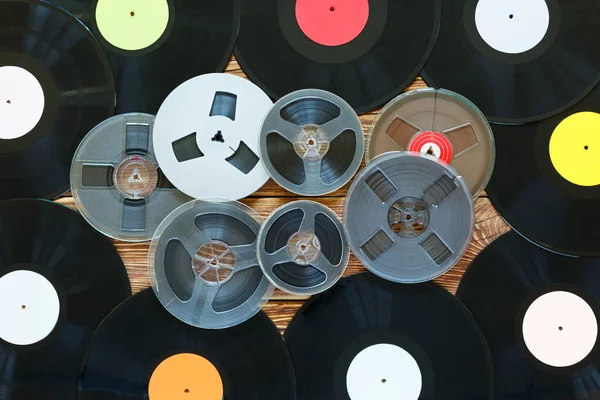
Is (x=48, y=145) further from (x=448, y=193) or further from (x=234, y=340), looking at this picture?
(x=448, y=193)

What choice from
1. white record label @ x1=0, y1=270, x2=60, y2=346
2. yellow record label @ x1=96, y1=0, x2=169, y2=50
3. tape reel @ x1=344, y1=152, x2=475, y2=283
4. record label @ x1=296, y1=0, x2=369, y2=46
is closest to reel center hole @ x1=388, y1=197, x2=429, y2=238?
tape reel @ x1=344, y1=152, x2=475, y2=283

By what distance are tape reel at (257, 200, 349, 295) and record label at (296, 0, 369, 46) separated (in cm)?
33

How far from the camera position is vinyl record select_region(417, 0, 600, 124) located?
105 centimetres

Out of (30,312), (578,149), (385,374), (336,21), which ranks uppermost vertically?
(336,21)

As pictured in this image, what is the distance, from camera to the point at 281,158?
103cm

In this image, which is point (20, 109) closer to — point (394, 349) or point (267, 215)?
point (267, 215)

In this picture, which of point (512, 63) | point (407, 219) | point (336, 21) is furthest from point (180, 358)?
point (512, 63)

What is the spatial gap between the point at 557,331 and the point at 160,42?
0.97 metres

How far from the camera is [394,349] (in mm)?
1036

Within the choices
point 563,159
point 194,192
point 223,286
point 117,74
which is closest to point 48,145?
point 117,74

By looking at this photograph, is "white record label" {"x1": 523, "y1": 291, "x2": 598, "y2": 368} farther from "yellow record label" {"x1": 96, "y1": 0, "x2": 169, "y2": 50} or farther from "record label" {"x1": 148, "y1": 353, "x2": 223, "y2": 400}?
"yellow record label" {"x1": 96, "y1": 0, "x2": 169, "y2": 50}

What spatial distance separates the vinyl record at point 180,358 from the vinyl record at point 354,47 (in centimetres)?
48

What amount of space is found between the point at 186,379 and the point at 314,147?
20.4 inches

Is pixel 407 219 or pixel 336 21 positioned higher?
pixel 336 21
